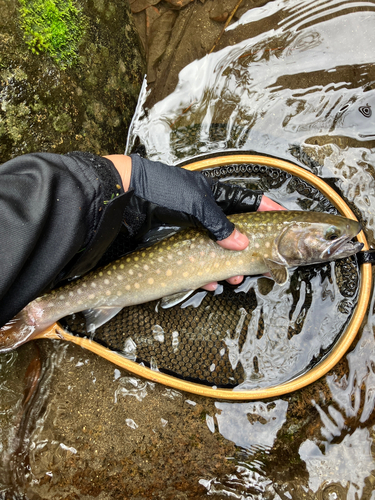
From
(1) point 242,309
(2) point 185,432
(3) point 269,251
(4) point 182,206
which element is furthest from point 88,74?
(2) point 185,432

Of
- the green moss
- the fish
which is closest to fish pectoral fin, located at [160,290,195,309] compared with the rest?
the fish

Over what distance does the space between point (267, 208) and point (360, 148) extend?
904mm

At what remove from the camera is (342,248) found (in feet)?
6.88

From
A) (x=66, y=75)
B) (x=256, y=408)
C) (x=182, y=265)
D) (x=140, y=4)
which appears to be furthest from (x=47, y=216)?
(x=140, y=4)

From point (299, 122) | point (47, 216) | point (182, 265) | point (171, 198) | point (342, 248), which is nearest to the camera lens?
point (47, 216)

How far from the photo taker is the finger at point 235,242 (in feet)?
6.91

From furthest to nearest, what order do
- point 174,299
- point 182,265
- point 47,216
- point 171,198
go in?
point 174,299, point 182,265, point 171,198, point 47,216

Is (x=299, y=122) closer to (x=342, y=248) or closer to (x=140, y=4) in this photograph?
(x=342, y=248)

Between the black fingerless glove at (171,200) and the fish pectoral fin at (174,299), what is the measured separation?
0.49m

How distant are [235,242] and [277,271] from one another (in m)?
0.37

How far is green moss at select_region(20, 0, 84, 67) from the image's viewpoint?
219cm

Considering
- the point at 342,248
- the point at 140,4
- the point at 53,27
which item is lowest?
the point at 342,248

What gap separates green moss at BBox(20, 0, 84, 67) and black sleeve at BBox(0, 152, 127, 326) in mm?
1093

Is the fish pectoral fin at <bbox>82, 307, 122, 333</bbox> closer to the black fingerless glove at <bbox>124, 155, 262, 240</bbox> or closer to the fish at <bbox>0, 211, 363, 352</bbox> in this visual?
the fish at <bbox>0, 211, 363, 352</bbox>
